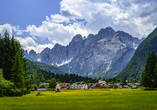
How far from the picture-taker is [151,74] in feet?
248

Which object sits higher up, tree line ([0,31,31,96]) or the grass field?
tree line ([0,31,31,96])

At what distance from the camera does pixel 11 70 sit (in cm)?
5491

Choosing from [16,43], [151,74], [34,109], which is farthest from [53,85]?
[34,109]

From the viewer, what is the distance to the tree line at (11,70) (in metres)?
51.8

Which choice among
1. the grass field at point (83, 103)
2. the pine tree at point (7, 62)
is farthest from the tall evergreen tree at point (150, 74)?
the pine tree at point (7, 62)

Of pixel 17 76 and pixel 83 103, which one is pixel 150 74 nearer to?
pixel 83 103

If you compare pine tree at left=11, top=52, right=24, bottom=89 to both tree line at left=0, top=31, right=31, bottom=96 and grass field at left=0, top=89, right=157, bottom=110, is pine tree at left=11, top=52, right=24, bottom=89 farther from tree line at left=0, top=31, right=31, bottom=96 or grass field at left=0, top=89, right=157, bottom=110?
grass field at left=0, top=89, right=157, bottom=110

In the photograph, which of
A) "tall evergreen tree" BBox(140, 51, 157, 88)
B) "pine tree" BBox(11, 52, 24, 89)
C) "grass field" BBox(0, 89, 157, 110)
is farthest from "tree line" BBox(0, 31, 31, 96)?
"tall evergreen tree" BBox(140, 51, 157, 88)

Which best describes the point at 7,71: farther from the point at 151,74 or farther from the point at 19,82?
the point at 151,74

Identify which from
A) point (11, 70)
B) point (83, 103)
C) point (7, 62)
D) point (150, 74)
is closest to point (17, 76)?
point (11, 70)

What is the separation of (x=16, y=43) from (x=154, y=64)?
66.8 meters

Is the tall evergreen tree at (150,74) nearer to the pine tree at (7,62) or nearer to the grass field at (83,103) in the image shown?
the grass field at (83,103)

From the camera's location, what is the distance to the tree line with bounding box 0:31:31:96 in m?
51.8

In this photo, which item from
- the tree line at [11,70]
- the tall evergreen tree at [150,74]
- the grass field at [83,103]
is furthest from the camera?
the tall evergreen tree at [150,74]
